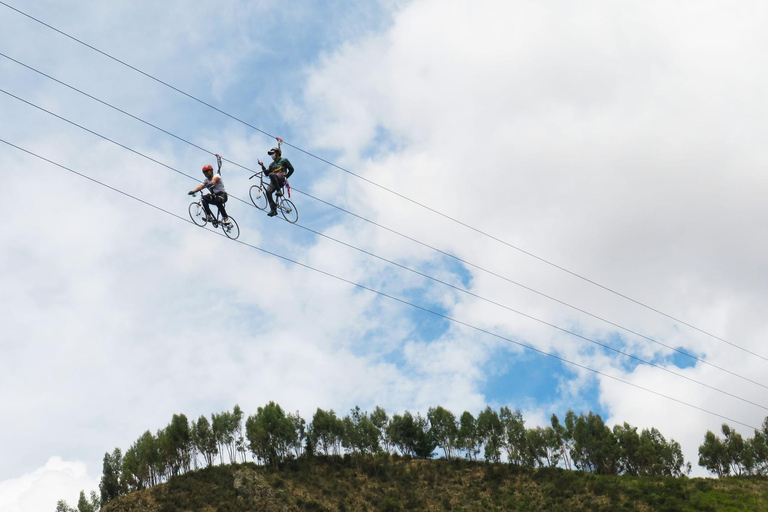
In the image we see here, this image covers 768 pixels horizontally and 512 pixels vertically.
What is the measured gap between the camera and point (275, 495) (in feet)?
307

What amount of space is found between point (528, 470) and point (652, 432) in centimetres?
3156

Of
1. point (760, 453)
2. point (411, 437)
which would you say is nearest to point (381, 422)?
point (411, 437)

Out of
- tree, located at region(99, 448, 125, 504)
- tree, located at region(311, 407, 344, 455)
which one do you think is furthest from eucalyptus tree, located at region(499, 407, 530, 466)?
tree, located at region(99, 448, 125, 504)

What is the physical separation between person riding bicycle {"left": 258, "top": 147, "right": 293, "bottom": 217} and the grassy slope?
2784 inches

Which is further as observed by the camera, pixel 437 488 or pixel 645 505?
pixel 437 488

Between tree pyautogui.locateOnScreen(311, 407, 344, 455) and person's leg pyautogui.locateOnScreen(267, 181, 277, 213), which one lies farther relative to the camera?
tree pyautogui.locateOnScreen(311, 407, 344, 455)

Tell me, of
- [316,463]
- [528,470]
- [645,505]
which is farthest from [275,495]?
[645,505]

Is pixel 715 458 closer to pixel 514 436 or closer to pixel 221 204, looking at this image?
pixel 514 436

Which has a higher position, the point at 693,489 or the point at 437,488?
the point at 437,488

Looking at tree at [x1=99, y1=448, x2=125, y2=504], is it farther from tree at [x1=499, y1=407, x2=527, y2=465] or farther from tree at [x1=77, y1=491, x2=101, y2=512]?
tree at [x1=499, y1=407, x2=527, y2=465]

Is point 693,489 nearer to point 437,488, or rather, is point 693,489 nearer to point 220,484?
point 437,488

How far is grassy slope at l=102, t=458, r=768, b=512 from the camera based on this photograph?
89.2 m

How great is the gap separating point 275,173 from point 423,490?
84489mm

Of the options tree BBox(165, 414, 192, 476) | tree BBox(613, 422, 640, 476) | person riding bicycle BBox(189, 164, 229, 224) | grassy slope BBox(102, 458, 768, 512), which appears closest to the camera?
person riding bicycle BBox(189, 164, 229, 224)
